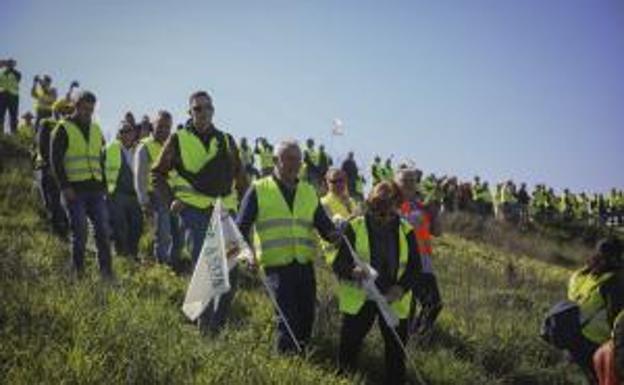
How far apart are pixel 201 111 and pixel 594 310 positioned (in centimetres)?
447

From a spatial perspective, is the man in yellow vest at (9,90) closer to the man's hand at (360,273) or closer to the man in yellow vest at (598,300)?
the man's hand at (360,273)

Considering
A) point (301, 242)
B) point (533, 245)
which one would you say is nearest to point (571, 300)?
point (301, 242)

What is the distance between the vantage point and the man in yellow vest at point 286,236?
7846 millimetres

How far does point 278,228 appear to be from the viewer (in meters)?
7.88

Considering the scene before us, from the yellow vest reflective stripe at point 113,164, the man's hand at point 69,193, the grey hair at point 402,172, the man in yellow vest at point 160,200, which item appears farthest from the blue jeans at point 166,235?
the grey hair at point 402,172

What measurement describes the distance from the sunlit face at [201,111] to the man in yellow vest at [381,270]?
6.07 feet

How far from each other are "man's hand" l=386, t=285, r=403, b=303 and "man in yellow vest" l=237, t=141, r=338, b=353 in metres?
0.69

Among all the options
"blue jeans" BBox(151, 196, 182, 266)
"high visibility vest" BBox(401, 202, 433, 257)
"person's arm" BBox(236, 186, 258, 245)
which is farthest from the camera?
"blue jeans" BBox(151, 196, 182, 266)

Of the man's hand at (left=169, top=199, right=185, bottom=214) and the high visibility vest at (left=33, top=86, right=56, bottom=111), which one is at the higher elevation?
the high visibility vest at (left=33, top=86, right=56, bottom=111)

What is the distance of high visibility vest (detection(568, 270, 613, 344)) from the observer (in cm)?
884

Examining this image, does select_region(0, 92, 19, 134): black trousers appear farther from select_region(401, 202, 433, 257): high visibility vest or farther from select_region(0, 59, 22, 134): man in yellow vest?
select_region(401, 202, 433, 257): high visibility vest

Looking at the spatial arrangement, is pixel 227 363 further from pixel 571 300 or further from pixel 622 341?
pixel 571 300

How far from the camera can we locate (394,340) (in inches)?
318

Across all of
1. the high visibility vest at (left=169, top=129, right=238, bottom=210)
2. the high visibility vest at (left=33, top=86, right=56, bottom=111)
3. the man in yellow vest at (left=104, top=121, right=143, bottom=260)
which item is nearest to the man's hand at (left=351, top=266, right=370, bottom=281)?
the high visibility vest at (left=169, top=129, right=238, bottom=210)
